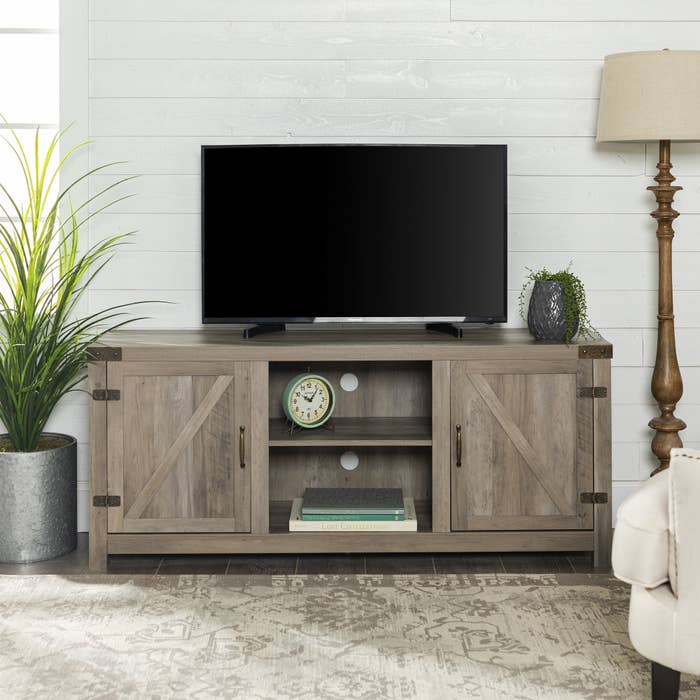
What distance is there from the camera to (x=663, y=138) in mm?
3107

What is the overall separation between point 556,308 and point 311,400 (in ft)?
2.78

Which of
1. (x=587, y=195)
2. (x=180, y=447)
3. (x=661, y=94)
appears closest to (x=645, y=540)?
(x=180, y=447)

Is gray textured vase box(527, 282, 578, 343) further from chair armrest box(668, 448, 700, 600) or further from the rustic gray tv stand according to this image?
chair armrest box(668, 448, 700, 600)

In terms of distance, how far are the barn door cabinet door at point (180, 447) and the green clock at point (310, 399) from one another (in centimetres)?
19

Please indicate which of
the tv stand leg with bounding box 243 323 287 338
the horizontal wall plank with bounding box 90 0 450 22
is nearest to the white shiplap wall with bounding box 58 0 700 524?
the horizontal wall plank with bounding box 90 0 450 22

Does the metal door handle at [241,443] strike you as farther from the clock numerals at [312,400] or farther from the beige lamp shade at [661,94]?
the beige lamp shade at [661,94]

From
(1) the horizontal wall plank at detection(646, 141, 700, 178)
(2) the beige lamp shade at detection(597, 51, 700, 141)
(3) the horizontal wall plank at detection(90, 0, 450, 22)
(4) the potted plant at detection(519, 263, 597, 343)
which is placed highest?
(3) the horizontal wall plank at detection(90, 0, 450, 22)

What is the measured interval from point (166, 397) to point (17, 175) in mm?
1120

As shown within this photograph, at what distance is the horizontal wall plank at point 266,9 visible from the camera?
3.42 meters

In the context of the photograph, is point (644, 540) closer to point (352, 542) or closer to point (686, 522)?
point (686, 522)

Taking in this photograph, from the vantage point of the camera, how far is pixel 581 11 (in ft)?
11.3

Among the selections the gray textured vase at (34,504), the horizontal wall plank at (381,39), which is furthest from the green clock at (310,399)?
the horizontal wall plank at (381,39)

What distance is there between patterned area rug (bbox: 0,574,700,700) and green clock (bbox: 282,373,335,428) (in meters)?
0.51

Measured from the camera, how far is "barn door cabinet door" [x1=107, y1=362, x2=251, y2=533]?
3.06m
